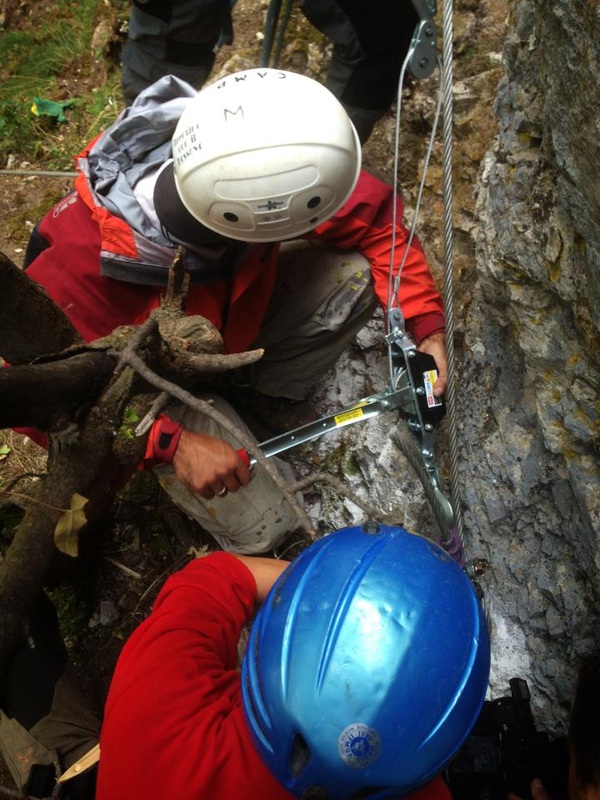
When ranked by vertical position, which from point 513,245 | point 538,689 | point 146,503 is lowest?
point 146,503

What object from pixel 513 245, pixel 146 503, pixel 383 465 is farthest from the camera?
pixel 146 503

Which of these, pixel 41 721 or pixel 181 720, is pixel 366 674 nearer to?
pixel 181 720

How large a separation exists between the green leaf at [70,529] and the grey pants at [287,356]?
A: 1212 millimetres

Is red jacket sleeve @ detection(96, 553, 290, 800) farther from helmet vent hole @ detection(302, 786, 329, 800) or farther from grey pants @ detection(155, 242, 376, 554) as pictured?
grey pants @ detection(155, 242, 376, 554)

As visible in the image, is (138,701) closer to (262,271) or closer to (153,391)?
(153,391)

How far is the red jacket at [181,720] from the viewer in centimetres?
152

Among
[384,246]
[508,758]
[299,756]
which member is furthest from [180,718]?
[384,246]

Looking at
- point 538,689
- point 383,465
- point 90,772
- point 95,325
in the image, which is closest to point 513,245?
point 383,465

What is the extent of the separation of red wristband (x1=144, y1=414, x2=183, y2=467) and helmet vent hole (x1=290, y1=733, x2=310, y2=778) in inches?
45.5

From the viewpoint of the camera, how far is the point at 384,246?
276cm

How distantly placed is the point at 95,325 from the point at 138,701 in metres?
1.35

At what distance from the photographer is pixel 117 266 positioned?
7.26 feet

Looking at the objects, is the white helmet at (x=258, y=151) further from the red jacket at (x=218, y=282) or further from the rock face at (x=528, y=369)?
the rock face at (x=528, y=369)

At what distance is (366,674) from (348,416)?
3.72 feet
